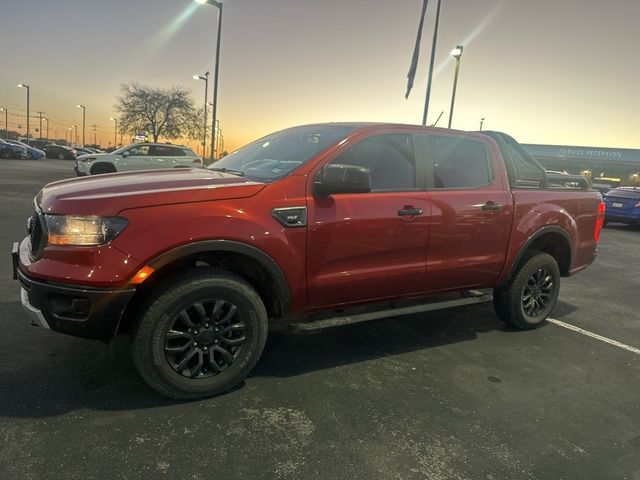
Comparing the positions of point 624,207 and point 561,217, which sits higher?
point 561,217

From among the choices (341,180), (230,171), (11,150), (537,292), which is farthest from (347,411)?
(11,150)

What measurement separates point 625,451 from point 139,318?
115 inches

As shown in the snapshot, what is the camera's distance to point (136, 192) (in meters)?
2.85

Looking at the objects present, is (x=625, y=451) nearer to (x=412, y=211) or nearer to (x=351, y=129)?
(x=412, y=211)

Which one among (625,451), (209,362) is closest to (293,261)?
(209,362)

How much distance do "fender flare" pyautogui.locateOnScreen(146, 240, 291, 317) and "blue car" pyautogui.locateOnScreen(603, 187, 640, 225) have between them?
13826 mm

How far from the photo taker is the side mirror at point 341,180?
316 cm

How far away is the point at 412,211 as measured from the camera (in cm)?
365

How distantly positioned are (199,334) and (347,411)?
1.05 meters

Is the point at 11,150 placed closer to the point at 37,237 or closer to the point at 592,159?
the point at 37,237

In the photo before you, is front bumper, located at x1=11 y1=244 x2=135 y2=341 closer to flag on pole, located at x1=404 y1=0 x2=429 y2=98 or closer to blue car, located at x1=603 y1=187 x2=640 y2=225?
blue car, located at x1=603 y1=187 x2=640 y2=225

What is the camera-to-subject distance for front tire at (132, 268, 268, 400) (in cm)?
286

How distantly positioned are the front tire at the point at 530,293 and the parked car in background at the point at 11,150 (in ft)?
130

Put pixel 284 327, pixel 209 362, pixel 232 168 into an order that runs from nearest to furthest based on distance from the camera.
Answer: pixel 209 362 < pixel 284 327 < pixel 232 168
